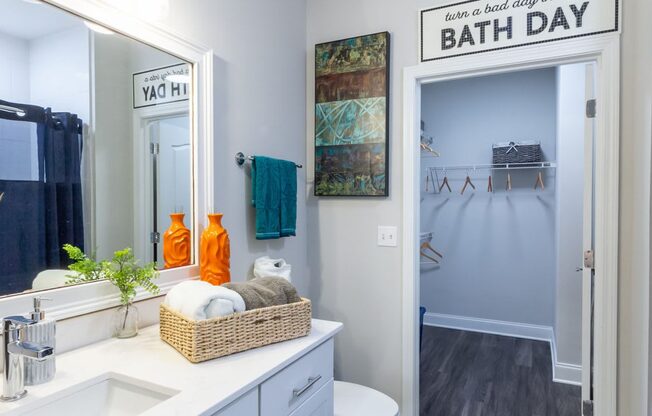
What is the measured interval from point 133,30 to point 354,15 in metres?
1.27

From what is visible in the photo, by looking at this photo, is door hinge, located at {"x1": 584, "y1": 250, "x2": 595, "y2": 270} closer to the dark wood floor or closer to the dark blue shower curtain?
the dark wood floor

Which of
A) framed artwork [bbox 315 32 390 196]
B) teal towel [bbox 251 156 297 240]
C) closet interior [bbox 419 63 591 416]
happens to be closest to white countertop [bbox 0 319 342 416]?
teal towel [bbox 251 156 297 240]

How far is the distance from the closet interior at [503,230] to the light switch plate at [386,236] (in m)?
1.31

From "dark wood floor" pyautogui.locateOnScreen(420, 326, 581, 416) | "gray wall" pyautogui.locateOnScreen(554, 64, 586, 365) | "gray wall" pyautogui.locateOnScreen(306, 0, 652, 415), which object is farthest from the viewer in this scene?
"gray wall" pyautogui.locateOnScreen(554, 64, 586, 365)

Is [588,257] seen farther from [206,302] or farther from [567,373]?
[206,302]

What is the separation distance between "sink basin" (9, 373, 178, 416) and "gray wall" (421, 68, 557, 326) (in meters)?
3.44

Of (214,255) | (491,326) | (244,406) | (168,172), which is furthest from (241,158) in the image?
(491,326)

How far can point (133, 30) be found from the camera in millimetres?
1367

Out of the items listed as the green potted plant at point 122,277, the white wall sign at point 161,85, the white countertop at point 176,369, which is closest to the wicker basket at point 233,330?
the white countertop at point 176,369

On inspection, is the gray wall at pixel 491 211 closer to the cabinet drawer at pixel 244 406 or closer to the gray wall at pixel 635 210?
the gray wall at pixel 635 210

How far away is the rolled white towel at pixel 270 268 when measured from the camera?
6.10ft

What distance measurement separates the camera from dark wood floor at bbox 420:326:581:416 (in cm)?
254

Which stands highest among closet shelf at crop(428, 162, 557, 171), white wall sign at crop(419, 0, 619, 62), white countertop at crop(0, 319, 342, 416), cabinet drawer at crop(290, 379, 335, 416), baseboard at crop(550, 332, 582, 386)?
white wall sign at crop(419, 0, 619, 62)

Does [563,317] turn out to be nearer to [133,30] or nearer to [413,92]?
[413,92]
